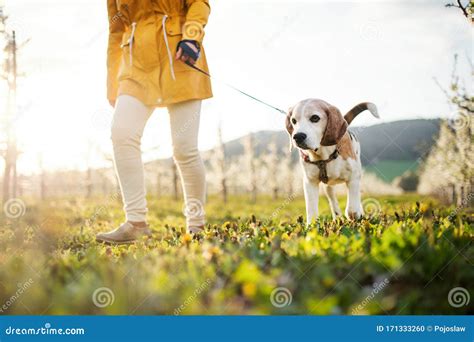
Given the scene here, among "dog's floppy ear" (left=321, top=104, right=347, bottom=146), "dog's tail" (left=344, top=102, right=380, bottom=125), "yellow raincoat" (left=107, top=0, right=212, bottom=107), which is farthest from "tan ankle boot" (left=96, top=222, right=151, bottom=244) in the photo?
"dog's tail" (left=344, top=102, right=380, bottom=125)

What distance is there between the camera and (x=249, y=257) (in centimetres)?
310

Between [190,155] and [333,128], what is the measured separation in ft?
4.57

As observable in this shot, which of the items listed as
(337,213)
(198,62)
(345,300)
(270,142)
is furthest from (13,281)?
(270,142)

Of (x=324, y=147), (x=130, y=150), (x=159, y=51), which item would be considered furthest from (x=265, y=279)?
(x=159, y=51)

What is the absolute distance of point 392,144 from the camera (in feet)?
18.0

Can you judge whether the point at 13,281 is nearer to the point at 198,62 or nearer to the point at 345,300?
the point at 345,300

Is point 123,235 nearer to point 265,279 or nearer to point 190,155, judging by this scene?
point 190,155

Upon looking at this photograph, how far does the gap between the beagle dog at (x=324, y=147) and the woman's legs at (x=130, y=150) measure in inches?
57.1

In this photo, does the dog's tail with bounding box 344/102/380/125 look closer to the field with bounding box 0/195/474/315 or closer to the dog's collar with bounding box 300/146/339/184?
the dog's collar with bounding box 300/146/339/184

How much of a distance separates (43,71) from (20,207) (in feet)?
11.0

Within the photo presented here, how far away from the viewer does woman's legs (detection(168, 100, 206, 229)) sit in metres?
4.73

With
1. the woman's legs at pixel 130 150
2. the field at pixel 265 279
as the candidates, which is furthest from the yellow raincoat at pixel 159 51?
the field at pixel 265 279

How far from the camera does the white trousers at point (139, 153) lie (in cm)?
459

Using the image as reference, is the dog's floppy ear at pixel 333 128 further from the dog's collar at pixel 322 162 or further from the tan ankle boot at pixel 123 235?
the tan ankle boot at pixel 123 235
